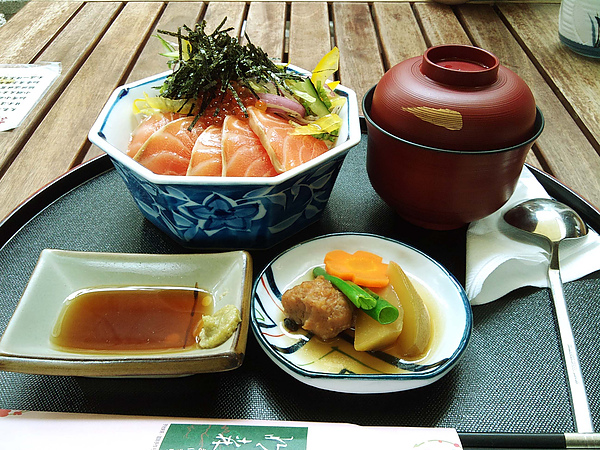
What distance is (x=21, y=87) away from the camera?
2.07 m

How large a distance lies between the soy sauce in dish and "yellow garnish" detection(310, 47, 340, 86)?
2.14ft

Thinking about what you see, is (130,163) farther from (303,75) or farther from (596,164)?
(596,164)

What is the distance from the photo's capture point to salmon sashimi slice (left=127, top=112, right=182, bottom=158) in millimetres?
1156

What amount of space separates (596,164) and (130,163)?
1542 mm

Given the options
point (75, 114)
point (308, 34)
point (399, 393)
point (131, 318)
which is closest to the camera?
point (399, 393)

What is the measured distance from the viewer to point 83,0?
9.24 feet

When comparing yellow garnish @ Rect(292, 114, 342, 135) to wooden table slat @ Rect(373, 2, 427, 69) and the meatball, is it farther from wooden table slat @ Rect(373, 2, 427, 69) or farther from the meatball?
wooden table slat @ Rect(373, 2, 427, 69)

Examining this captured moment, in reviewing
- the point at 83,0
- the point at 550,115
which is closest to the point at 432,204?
the point at 550,115

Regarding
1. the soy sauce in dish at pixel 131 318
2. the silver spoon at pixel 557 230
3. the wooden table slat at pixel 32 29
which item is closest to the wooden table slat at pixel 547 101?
the silver spoon at pixel 557 230

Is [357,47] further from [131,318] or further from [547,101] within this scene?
[131,318]

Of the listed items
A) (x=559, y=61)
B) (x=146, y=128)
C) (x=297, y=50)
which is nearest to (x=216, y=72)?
(x=146, y=128)

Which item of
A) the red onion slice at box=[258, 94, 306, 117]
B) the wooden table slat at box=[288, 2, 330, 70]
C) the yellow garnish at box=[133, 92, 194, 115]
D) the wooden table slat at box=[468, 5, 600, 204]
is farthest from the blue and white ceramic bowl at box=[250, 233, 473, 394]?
the wooden table slat at box=[288, 2, 330, 70]

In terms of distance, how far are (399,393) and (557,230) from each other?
592 mm

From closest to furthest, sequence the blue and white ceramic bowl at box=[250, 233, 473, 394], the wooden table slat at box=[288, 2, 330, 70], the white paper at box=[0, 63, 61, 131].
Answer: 1. the blue and white ceramic bowl at box=[250, 233, 473, 394]
2. the white paper at box=[0, 63, 61, 131]
3. the wooden table slat at box=[288, 2, 330, 70]
